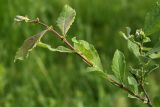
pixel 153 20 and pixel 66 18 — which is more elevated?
pixel 66 18

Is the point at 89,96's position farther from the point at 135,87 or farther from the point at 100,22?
the point at 135,87

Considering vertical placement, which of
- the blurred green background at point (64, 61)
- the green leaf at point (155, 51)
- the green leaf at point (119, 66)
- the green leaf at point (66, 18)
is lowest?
the green leaf at point (155, 51)

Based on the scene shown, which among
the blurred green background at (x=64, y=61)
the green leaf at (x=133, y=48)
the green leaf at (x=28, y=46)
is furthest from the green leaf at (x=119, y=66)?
the blurred green background at (x=64, y=61)

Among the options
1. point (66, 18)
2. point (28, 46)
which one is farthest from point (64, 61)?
point (28, 46)

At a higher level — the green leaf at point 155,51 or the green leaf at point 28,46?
the green leaf at point 28,46

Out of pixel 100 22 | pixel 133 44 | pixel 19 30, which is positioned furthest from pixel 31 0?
pixel 133 44

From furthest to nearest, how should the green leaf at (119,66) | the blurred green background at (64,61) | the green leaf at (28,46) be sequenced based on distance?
the blurred green background at (64,61)
the green leaf at (119,66)
the green leaf at (28,46)

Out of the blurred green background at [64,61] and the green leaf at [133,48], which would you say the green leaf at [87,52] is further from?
the blurred green background at [64,61]

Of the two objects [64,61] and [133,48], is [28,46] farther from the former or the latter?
[64,61]

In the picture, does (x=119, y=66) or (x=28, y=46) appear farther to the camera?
(x=119, y=66)

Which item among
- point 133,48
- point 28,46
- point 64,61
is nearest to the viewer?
Result: point 28,46
